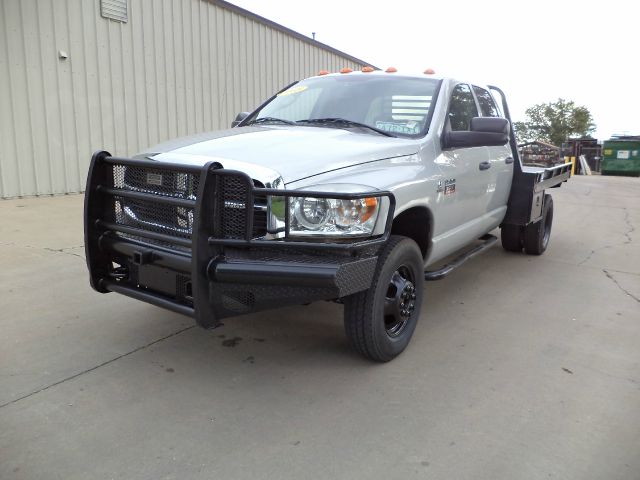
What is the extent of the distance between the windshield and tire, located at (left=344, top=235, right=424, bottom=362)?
1.02 m

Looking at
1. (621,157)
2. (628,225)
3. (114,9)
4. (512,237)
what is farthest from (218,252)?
(621,157)

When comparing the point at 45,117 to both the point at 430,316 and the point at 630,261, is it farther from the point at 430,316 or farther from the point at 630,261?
the point at 630,261

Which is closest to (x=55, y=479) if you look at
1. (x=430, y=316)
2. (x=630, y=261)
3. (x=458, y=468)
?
(x=458, y=468)

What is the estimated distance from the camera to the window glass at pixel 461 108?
14.2ft

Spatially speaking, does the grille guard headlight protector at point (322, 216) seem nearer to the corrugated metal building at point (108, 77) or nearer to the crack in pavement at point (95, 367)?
the crack in pavement at point (95, 367)

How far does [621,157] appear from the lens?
80.8 ft

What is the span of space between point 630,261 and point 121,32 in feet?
31.1

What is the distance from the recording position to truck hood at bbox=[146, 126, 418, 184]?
2.94 m

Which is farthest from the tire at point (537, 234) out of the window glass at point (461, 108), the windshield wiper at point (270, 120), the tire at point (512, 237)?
the windshield wiper at point (270, 120)

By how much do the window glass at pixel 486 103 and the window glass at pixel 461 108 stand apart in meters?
0.25

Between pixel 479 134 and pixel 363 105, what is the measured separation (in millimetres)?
912

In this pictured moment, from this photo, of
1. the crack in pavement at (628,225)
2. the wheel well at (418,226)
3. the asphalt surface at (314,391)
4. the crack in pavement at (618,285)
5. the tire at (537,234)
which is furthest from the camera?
the crack in pavement at (628,225)

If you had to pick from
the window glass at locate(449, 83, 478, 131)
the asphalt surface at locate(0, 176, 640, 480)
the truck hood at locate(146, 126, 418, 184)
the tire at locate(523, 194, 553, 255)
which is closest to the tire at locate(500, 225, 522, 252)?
the tire at locate(523, 194, 553, 255)

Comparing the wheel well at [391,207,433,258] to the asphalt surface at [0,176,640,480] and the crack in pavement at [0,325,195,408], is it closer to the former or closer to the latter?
the asphalt surface at [0,176,640,480]
